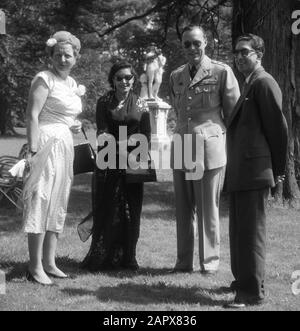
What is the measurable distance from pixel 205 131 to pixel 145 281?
1.31m

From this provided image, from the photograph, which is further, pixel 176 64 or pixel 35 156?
pixel 176 64

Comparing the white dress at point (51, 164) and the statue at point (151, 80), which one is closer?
the white dress at point (51, 164)

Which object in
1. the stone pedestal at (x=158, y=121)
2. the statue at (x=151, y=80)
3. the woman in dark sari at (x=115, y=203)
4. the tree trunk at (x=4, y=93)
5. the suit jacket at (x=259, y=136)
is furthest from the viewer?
the tree trunk at (x=4, y=93)

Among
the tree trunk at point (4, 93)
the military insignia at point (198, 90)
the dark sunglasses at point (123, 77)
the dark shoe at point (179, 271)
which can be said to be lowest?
the dark shoe at point (179, 271)

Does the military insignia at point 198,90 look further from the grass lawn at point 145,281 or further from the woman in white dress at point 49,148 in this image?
the grass lawn at point 145,281

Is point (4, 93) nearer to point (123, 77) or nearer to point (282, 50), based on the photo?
point (282, 50)

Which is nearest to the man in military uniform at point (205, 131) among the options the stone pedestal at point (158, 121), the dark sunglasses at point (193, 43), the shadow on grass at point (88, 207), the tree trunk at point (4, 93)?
the dark sunglasses at point (193, 43)

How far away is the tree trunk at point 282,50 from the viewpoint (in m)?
8.18

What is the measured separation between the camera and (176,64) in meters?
33.8

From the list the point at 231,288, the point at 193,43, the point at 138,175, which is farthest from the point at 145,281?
the point at 193,43

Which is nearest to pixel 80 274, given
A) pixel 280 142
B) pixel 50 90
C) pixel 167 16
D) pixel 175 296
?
pixel 175 296

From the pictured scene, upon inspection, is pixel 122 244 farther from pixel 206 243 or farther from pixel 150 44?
pixel 150 44

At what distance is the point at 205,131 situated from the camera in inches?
196

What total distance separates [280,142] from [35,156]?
5.97 ft
